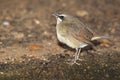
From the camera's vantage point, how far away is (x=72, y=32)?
768 cm

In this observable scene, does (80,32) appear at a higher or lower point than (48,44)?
higher

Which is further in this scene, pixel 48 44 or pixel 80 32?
pixel 48 44

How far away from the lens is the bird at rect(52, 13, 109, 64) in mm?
7680

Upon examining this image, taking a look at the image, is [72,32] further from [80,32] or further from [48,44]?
[48,44]

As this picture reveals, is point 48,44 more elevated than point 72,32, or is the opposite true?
point 72,32

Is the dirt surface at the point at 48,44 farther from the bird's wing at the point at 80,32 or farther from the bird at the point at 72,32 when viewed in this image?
the bird's wing at the point at 80,32

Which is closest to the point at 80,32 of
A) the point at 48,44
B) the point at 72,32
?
the point at 72,32

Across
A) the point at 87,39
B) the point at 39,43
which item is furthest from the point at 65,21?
the point at 39,43

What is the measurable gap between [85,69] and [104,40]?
1636 mm

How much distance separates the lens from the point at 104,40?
9.03 meters

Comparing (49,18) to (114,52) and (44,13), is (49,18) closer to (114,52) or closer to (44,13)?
(44,13)

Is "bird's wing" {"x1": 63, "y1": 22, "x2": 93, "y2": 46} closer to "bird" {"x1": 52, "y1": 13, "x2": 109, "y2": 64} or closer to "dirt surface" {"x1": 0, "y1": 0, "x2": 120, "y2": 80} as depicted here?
"bird" {"x1": 52, "y1": 13, "x2": 109, "y2": 64}

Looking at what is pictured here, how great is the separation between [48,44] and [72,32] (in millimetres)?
1176

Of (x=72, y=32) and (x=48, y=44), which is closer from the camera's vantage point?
(x=72, y=32)
